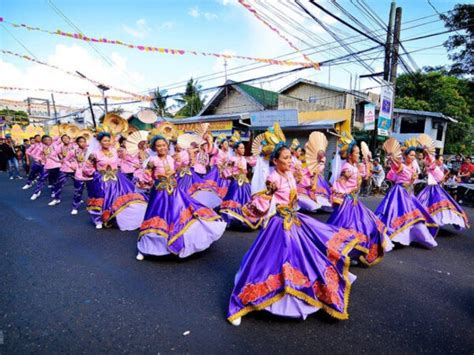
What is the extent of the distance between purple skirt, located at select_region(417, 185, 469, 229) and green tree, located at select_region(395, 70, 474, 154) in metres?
17.6

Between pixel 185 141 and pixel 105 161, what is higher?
pixel 185 141

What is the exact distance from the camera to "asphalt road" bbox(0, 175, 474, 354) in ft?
7.77

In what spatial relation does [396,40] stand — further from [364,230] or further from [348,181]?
[364,230]

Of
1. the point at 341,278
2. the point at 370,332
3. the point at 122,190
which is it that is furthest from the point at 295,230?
the point at 122,190

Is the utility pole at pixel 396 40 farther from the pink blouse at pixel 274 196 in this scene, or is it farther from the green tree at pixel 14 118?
the green tree at pixel 14 118

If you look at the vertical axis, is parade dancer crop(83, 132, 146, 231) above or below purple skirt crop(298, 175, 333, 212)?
above

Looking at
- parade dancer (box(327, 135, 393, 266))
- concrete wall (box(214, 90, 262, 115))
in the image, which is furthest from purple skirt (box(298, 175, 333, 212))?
concrete wall (box(214, 90, 262, 115))

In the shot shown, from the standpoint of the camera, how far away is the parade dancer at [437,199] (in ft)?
17.4

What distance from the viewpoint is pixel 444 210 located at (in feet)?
17.5

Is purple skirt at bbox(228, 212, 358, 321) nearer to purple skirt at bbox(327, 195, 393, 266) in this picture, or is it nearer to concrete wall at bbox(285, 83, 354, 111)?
purple skirt at bbox(327, 195, 393, 266)

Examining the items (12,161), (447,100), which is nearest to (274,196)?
(12,161)

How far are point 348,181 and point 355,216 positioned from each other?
49 centimetres

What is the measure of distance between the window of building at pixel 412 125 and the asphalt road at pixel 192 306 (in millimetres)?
17917

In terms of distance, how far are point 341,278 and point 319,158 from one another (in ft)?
9.09
